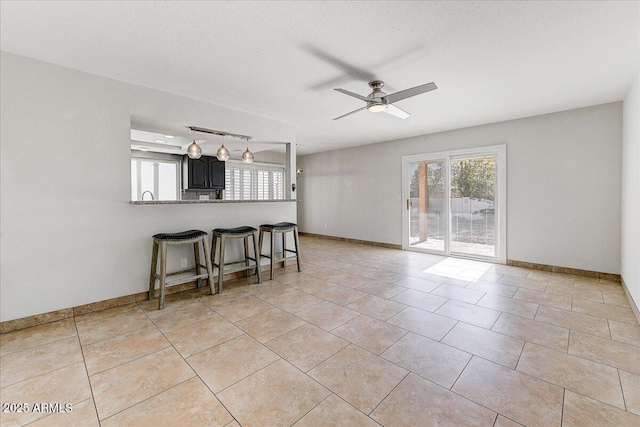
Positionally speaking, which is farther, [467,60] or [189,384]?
[467,60]

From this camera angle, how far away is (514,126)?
457cm

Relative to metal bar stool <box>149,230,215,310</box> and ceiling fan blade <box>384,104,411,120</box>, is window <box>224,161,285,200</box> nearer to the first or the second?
metal bar stool <box>149,230,215,310</box>

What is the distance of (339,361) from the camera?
1966 mm

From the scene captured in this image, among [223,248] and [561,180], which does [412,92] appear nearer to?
[223,248]

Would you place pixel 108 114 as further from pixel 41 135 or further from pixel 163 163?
pixel 163 163

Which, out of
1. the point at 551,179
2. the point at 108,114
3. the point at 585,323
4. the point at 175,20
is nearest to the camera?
the point at 175,20

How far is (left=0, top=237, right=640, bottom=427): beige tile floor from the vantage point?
4.91 ft

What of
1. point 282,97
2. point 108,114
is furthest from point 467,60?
point 108,114

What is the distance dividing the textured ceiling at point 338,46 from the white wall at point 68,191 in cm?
25

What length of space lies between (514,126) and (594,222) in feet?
6.14

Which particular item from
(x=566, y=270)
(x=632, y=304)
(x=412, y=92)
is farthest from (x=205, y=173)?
(x=632, y=304)

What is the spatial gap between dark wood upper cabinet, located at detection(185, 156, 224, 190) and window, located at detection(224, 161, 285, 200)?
232 mm

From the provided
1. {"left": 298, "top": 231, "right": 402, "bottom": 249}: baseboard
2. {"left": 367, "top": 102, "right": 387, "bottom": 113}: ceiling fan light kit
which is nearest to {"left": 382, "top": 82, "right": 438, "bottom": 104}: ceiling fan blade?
{"left": 367, "top": 102, "right": 387, "bottom": 113}: ceiling fan light kit

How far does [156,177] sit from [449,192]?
21.7 feet
